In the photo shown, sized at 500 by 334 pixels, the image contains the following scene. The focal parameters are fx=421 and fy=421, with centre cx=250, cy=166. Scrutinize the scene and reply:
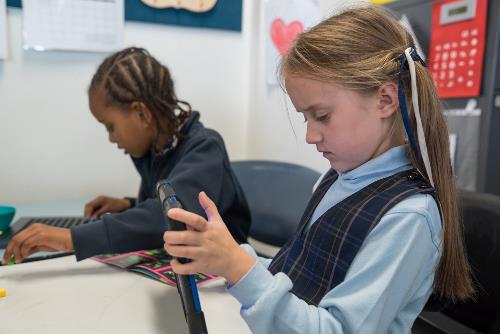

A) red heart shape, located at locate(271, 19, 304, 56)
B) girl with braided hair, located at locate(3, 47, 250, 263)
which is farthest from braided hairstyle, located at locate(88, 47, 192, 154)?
red heart shape, located at locate(271, 19, 304, 56)

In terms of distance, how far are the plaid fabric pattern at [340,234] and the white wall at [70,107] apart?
1040 millimetres

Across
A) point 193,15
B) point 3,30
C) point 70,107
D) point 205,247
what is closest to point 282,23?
point 193,15

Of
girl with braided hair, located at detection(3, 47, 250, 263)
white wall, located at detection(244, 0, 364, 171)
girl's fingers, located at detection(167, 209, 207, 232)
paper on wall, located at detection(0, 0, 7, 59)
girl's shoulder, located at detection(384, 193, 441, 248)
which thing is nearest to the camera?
girl's fingers, located at detection(167, 209, 207, 232)

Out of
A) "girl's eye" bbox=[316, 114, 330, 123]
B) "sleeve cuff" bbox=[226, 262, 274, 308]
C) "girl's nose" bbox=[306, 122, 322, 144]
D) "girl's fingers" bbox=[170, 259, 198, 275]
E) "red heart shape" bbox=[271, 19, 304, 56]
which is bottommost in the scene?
"sleeve cuff" bbox=[226, 262, 274, 308]

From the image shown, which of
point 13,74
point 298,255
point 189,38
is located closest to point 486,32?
point 298,255

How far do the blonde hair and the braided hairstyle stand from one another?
0.47 metres

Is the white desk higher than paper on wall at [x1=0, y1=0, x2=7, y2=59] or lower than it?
lower

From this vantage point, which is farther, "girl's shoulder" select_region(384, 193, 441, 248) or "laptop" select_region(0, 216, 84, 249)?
"laptop" select_region(0, 216, 84, 249)

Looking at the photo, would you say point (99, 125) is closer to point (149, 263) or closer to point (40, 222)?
point (40, 222)

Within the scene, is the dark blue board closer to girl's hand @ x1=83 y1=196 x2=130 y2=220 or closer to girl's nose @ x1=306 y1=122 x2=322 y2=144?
girl's hand @ x1=83 y1=196 x2=130 y2=220

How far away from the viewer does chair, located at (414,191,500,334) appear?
1.92 ft

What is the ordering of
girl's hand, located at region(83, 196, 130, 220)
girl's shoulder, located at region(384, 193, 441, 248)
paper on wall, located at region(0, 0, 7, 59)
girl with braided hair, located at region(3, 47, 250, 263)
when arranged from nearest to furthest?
girl's shoulder, located at region(384, 193, 441, 248), girl with braided hair, located at region(3, 47, 250, 263), girl's hand, located at region(83, 196, 130, 220), paper on wall, located at region(0, 0, 7, 59)

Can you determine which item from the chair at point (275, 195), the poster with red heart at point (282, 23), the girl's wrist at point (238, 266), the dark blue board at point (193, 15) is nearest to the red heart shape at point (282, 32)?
the poster with red heart at point (282, 23)

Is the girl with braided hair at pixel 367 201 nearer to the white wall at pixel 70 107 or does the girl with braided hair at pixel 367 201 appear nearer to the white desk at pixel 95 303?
the white desk at pixel 95 303
